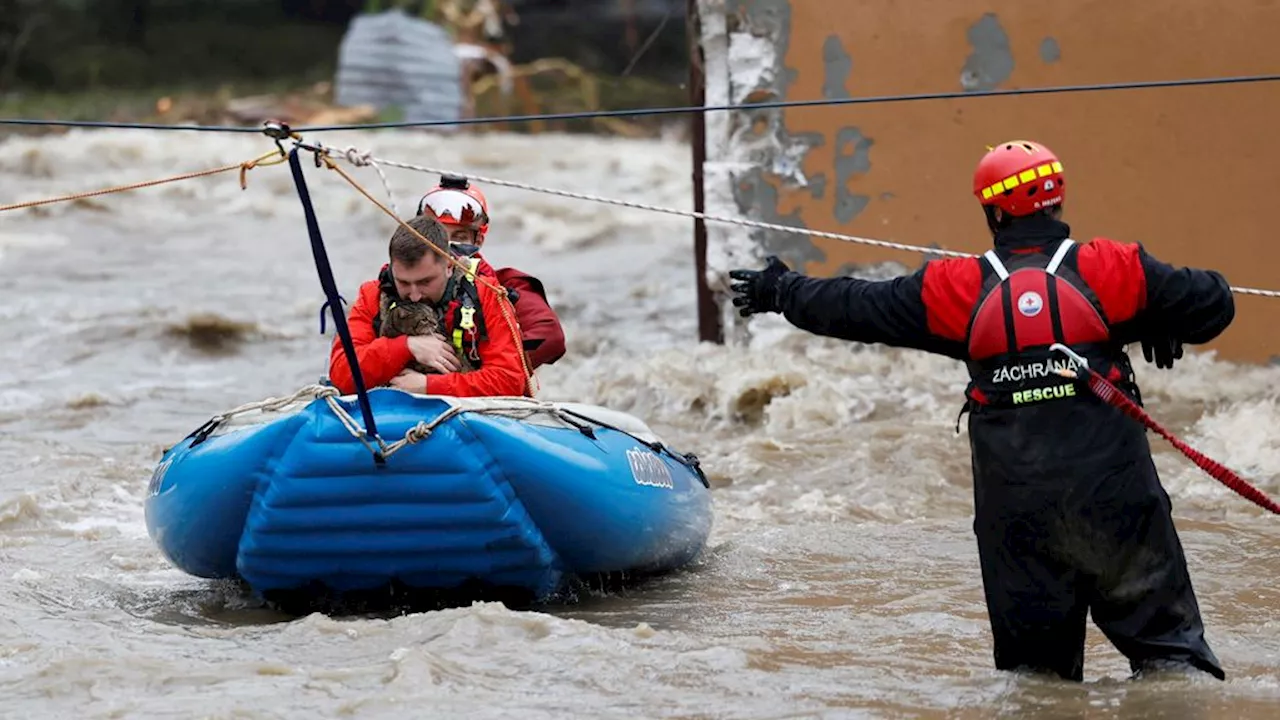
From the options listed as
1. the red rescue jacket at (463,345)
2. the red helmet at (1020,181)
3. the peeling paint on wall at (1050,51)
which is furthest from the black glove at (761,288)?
the peeling paint on wall at (1050,51)

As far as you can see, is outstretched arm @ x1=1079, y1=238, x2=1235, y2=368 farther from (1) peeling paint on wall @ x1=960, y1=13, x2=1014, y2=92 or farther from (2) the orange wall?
(1) peeling paint on wall @ x1=960, y1=13, x2=1014, y2=92

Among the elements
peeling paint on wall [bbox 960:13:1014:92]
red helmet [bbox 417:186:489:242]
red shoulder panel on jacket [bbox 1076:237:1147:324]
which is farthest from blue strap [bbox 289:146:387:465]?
peeling paint on wall [bbox 960:13:1014:92]

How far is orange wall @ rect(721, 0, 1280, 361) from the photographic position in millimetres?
9367

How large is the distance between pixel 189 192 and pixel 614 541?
18366 millimetres

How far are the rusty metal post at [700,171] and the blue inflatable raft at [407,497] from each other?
4910mm

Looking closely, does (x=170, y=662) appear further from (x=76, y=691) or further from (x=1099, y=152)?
(x=1099, y=152)

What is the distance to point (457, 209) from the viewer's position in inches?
275

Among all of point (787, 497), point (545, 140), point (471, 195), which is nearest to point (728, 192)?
point (787, 497)

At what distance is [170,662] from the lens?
17.0ft

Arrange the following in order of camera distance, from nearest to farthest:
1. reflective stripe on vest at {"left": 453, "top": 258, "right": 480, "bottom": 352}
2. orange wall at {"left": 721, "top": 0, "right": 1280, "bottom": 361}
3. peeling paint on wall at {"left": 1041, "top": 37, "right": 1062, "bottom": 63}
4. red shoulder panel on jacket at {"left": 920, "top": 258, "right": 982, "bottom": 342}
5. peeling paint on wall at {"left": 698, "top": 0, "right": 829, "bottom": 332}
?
red shoulder panel on jacket at {"left": 920, "top": 258, "right": 982, "bottom": 342} < reflective stripe on vest at {"left": 453, "top": 258, "right": 480, "bottom": 352} < orange wall at {"left": 721, "top": 0, "right": 1280, "bottom": 361} < peeling paint on wall at {"left": 1041, "top": 37, "right": 1062, "bottom": 63} < peeling paint on wall at {"left": 698, "top": 0, "right": 829, "bottom": 332}

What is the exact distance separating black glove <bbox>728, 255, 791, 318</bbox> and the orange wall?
4.98m

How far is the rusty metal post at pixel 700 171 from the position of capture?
35.6 ft

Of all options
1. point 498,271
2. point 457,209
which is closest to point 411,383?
point 498,271

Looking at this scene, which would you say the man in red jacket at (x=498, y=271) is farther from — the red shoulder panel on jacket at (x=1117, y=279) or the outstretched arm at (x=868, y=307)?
the red shoulder panel on jacket at (x=1117, y=279)
